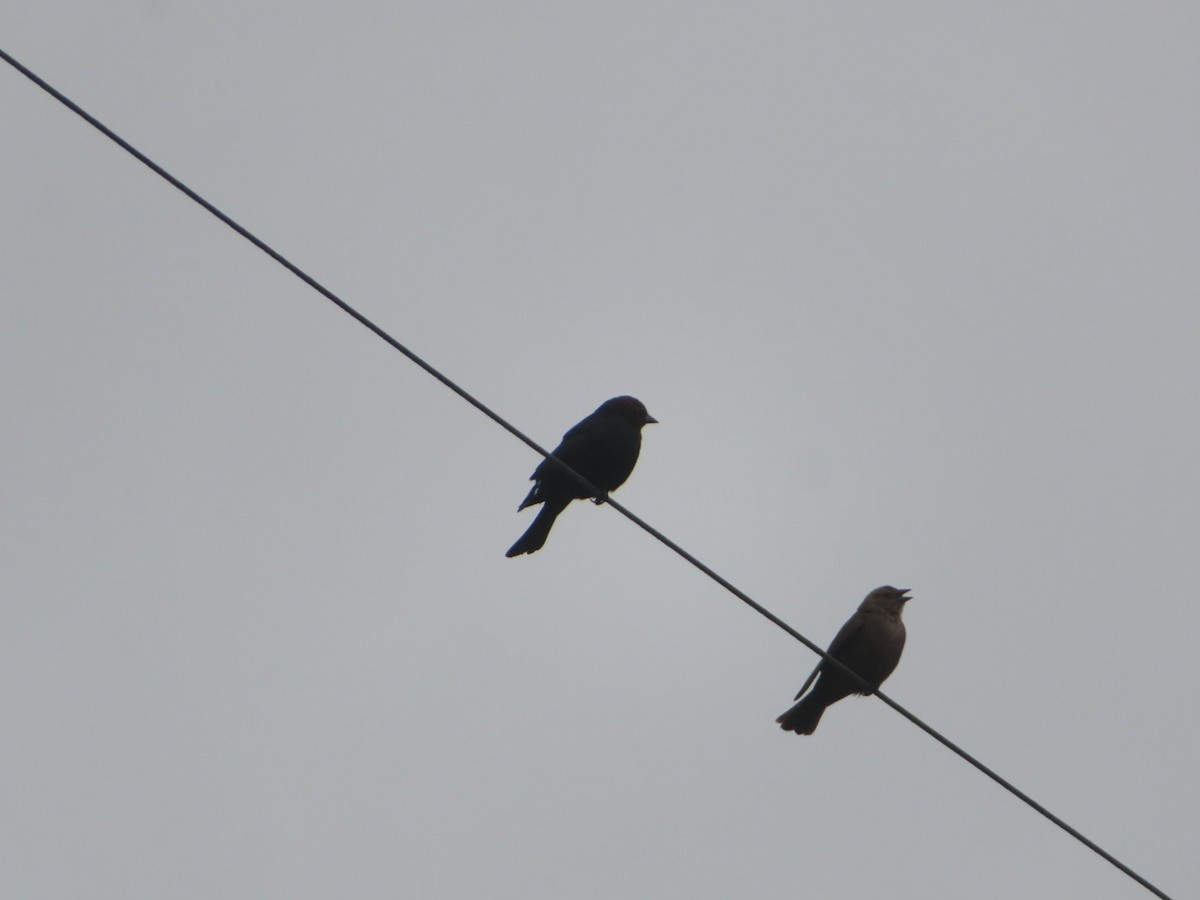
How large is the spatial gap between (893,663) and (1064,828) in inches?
136

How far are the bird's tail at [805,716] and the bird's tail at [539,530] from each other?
1.59m

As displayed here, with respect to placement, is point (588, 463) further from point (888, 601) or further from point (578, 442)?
point (888, 601)

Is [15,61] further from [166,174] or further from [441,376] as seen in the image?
[441,376]

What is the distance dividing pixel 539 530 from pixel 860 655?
67.4 inches

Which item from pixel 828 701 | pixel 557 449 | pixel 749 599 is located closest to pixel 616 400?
pixel 557 449

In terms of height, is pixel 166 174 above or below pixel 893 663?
below

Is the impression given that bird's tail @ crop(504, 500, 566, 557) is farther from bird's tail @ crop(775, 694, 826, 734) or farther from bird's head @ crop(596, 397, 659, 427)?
bird's tail @ crop(775, 694, 826, 734)

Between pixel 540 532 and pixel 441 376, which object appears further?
pixel 540 532

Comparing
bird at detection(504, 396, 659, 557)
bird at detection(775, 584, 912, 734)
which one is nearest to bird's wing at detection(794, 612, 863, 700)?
bird at detection(775, 584, 912, 734)

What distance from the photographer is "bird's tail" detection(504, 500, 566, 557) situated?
313 inches

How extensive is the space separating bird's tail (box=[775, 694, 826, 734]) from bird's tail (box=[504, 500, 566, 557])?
62.6 inches

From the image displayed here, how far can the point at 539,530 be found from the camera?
Result: 26.1ft

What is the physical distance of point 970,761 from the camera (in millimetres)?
4598

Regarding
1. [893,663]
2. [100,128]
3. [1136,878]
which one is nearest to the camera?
[100,128]
